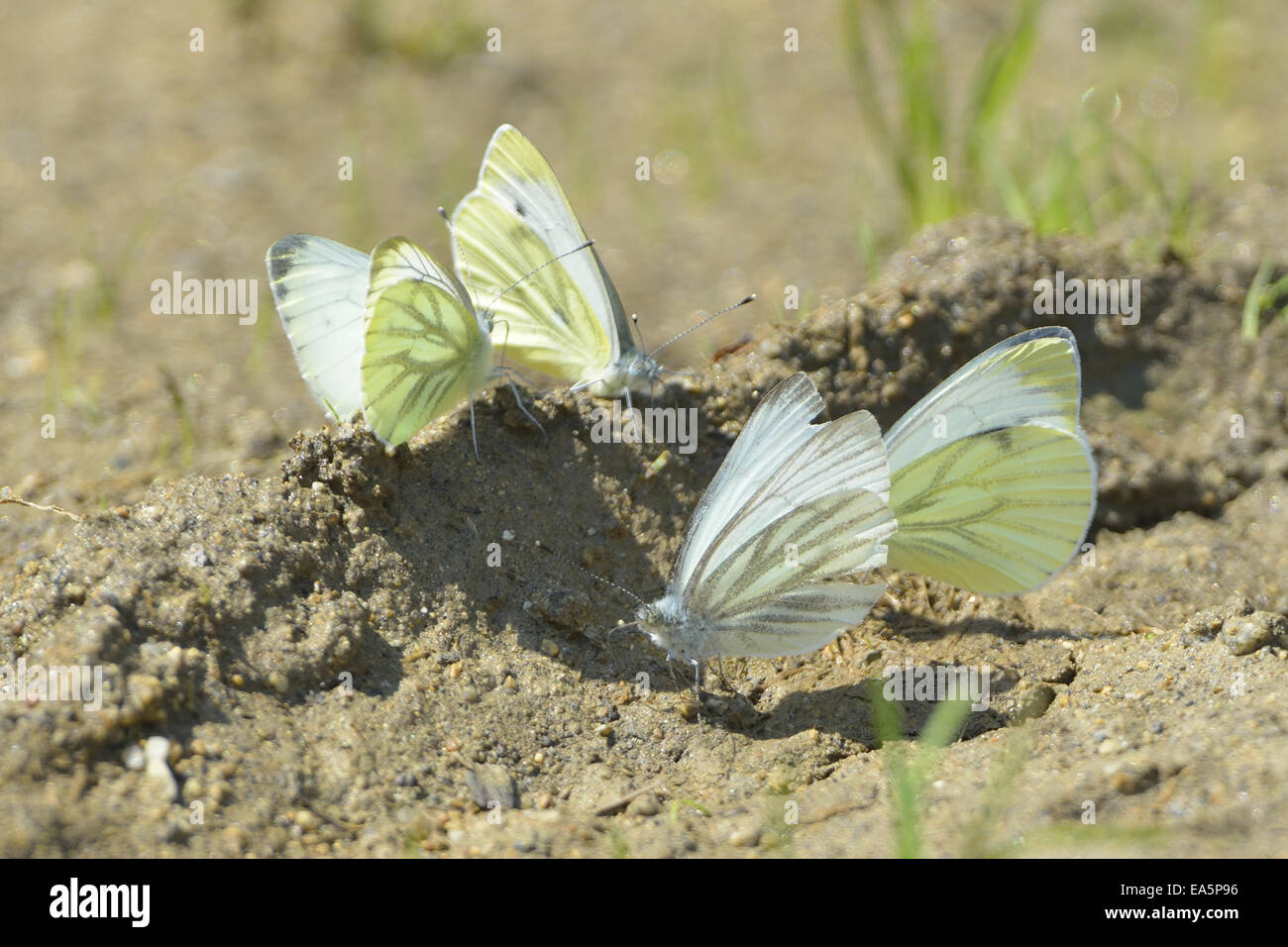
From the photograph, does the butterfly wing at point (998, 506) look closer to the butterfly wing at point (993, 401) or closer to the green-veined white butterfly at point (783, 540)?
the butterfly wing at point (993, 401)

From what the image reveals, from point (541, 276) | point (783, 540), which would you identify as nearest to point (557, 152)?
point (541, 276)

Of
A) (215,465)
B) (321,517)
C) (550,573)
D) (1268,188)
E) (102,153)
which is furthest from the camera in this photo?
(102,153)

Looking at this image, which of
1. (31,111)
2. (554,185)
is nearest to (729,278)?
(554,185)

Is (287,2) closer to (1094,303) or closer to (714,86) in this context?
(714,86)

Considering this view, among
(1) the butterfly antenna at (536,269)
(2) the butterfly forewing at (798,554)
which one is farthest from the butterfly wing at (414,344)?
(2) the butterfly forewing at (798,554)

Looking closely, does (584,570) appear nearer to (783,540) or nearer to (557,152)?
(783,540)

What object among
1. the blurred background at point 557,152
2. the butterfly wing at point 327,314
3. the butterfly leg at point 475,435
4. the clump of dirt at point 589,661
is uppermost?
the blurred background at point 557,152

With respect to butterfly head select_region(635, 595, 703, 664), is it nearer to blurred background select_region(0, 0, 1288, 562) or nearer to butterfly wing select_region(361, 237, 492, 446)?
butterfly wing select_region(361, 237, 492, 446)
